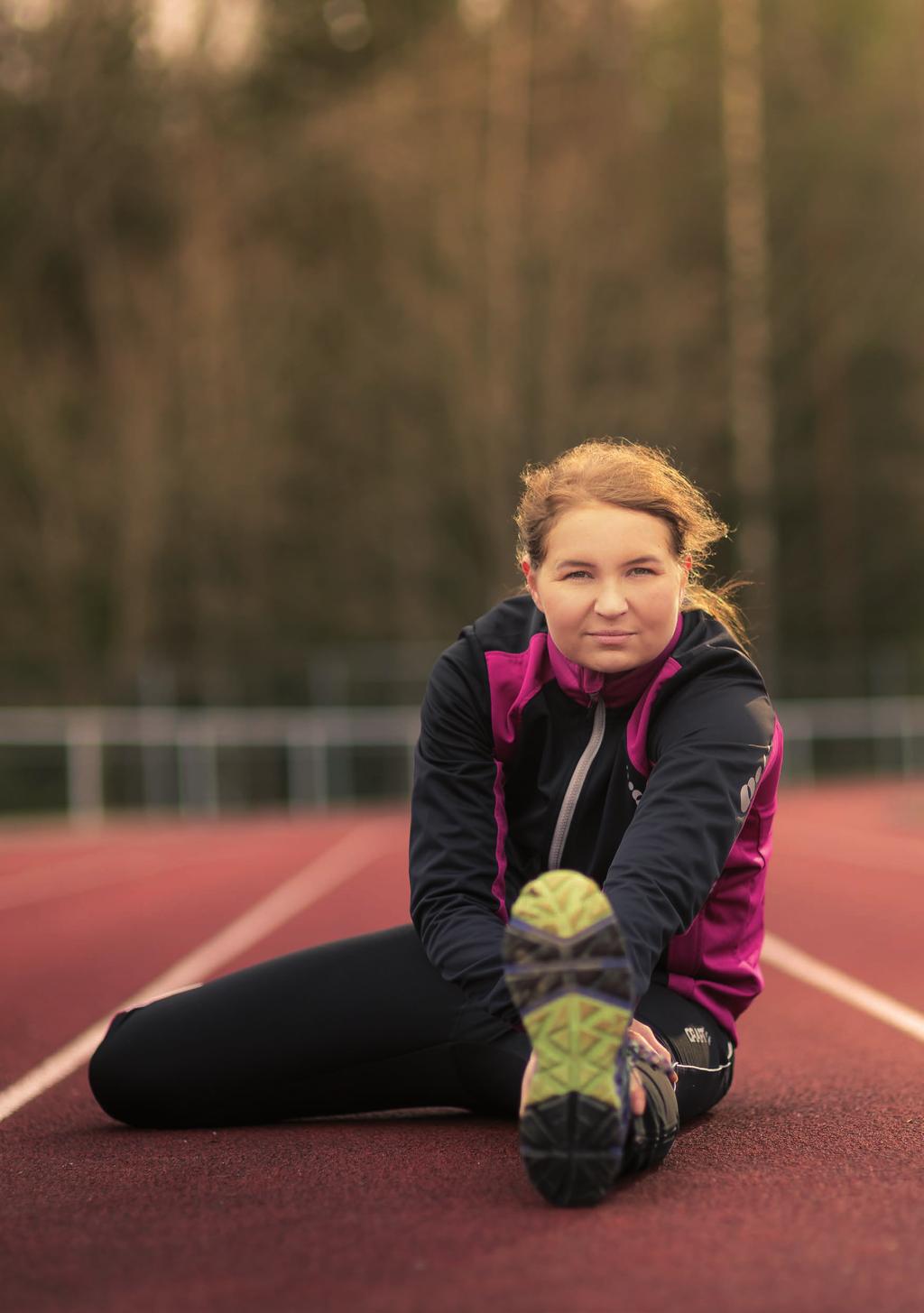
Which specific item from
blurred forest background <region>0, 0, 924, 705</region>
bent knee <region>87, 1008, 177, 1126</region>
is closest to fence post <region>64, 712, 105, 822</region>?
blurred forest background <region>0, 0, 924, 705</region>

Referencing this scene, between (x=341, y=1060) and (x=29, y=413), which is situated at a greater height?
(x=29, y=413)

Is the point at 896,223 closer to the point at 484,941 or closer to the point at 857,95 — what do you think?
the point at 857,95

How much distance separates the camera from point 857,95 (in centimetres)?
2964

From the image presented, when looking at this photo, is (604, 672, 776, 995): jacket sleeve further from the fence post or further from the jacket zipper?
the fence post

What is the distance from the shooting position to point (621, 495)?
3.51m

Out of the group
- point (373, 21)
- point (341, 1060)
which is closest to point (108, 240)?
point (373, 21)

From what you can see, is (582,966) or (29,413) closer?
(582,966)

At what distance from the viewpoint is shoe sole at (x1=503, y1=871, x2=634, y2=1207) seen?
9.35ft

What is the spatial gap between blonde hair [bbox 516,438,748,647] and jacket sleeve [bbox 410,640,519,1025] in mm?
317

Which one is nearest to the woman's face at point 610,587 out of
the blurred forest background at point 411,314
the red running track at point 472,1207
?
the red running track at point 472,1207

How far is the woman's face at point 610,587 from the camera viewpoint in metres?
3.46

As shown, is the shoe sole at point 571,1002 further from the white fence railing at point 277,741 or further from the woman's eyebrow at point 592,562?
the white fence railing at point 277,741

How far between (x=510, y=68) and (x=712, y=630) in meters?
23.6

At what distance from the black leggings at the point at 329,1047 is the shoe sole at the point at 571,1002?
0.72m
